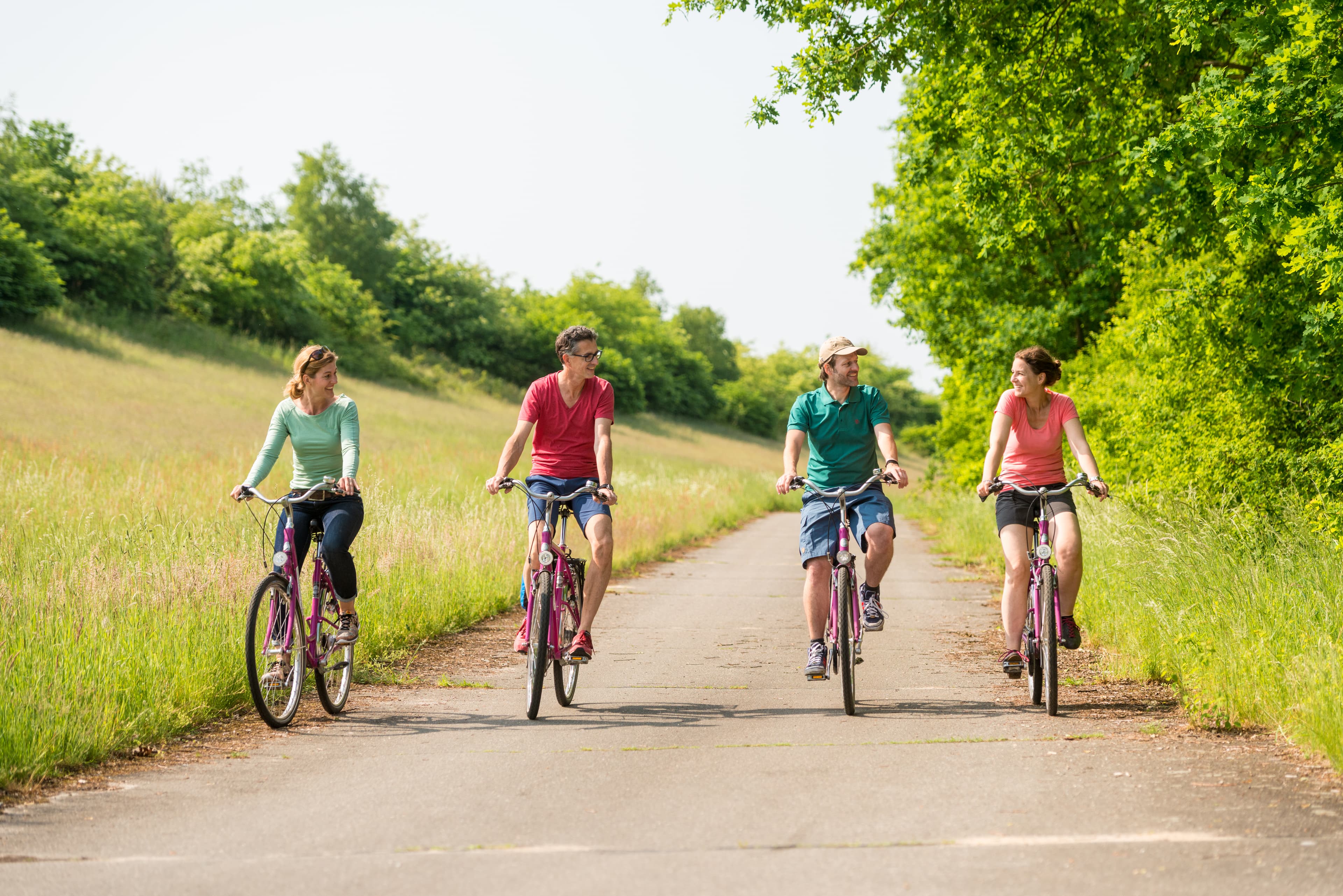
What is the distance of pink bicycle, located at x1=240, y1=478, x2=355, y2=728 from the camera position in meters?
6.36

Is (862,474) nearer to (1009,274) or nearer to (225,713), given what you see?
(225,713)

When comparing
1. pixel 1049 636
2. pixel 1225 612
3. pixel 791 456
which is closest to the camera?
pixel 1049 636

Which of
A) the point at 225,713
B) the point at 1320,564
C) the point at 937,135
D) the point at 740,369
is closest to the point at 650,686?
the point at 225,713

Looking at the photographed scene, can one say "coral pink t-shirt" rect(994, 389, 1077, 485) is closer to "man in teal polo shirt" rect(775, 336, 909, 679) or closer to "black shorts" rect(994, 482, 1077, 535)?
"black shorts" rect(994, 482, 1077, 535)

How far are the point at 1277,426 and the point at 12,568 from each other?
11.9 metres

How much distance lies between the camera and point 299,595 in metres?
6.70

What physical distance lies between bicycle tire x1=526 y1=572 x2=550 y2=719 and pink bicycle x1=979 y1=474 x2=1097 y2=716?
8.50ft

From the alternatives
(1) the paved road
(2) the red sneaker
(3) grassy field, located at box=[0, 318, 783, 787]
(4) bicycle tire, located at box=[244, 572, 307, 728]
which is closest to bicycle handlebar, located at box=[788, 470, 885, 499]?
(1) the paved road

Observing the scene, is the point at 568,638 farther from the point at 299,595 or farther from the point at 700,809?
the point at 700,809

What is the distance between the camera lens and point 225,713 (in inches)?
272

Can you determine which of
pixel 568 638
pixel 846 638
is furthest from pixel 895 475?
pixel 568 638

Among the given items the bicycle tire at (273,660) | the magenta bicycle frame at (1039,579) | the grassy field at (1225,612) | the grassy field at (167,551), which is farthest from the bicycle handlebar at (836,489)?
the grassy field at (167,551)

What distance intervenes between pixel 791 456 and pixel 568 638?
1.77m

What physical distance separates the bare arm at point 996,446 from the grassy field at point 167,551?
449 centimetres
